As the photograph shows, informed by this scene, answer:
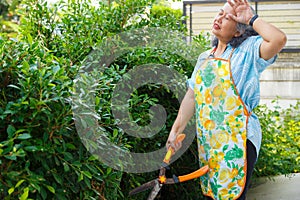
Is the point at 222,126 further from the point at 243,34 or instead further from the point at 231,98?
the point at 243,34

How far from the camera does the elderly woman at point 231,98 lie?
2752mm

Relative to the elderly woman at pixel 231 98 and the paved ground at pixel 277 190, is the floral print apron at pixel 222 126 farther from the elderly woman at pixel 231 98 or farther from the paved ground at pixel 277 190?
the paved ground at pixel 277 190

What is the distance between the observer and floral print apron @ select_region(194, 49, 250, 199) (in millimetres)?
2799

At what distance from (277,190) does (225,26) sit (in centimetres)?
211

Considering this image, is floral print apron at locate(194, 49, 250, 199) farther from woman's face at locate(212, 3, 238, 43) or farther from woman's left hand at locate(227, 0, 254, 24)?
woman's left hand at locate(227, 0, 254, 24)

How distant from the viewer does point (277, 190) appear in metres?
4.45

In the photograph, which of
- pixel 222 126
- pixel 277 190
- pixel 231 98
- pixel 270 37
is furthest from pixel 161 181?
pixel 277 190

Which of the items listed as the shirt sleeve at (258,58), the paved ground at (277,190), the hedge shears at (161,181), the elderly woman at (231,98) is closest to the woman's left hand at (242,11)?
the elderly woman at (231,98)

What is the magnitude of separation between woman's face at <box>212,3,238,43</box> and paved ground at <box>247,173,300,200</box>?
184 cm

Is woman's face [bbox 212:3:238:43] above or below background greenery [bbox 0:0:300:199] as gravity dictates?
above

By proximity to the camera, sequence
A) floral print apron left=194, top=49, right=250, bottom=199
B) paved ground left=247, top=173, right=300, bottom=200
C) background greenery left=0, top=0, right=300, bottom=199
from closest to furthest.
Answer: background greenery left=0, top=0, right=300, bottom=199
floral print apron left=194, top=49, right=250, bottom=199
paved ground left=247, top=173, right=300, bottom=200

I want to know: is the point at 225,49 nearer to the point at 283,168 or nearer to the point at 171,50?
the point at 171,50

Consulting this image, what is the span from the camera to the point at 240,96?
2.79 m

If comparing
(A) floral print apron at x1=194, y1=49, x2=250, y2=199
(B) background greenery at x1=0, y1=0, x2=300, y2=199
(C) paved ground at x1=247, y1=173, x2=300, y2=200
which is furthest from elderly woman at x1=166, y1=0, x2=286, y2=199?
(C) paved ground at x1=247, y1=173, x2=300, y2=200
